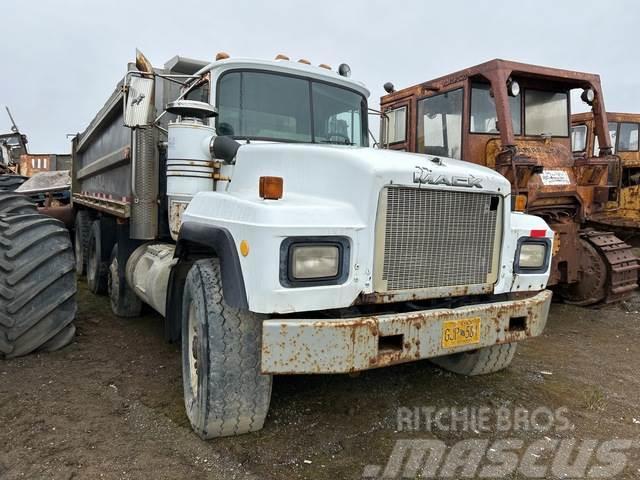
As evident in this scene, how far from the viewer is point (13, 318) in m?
4.10


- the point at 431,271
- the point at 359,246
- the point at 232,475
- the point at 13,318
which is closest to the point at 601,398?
the point at 431,271

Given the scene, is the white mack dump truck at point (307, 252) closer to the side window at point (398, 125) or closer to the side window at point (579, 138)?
the side window at point (398, 125)

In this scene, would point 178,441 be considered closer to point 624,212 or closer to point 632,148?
point 624,212

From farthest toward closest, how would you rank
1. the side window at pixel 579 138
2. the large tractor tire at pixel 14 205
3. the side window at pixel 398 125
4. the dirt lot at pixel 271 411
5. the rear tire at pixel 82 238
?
1. the side window at pixel 579 138
2. the rear tire at pixel 82 238
3. the side window at pixel 398 125
4. the large tractor tire at pixel 14 205
5. the dirt lot at pixel 271 411

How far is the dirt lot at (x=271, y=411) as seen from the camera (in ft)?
9.19

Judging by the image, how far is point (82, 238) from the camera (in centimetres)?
807

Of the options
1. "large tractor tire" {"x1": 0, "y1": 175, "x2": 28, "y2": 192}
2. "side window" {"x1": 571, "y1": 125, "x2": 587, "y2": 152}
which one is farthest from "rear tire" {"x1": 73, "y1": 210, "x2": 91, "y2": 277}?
"side window" {"x1": 571, "y1": 125, "x2": 587, "y2": 152}

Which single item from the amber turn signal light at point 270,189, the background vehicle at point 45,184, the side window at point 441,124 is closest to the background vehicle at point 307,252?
the amber turn signal light at point 270,189

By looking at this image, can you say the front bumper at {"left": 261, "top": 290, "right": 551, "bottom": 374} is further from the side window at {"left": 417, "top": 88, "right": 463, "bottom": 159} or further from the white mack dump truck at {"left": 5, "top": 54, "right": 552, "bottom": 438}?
the side window at {"left": 417, "top": 88, "right": 463, "bottom": 159}

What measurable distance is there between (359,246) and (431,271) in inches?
22.6

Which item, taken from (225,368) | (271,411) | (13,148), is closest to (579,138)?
(271,411)

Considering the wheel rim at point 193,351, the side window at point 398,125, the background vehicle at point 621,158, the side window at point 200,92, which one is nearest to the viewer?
the wheel rim at point 193,351

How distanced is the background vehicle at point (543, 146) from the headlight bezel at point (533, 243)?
2.58 m

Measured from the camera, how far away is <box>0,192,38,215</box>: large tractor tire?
5082mm
